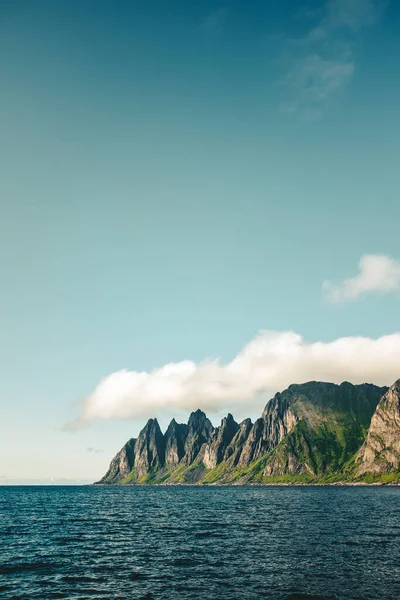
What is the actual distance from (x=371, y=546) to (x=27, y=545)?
45.0m

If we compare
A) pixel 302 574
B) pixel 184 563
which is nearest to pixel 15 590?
pixel 184 563

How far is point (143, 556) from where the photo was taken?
50.5 m

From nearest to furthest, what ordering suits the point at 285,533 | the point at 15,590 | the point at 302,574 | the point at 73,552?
the point at 15,590
the point at 302,574
the point at 73,552
the point at 285,533

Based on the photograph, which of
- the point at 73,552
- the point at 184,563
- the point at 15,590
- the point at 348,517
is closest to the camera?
the point at 15,590

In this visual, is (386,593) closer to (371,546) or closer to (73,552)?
(371,546)

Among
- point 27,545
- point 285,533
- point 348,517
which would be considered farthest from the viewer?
point 348,517

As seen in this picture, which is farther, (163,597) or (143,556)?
(143,556)

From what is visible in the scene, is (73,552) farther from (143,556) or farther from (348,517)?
(348,517)

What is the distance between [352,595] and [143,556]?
25.4 meters

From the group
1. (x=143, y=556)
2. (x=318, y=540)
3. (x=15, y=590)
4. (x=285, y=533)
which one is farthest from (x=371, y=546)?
(x=15, y=590)

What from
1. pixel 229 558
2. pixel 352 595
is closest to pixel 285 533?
pixel 229 558

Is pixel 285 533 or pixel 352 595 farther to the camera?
pixel 285 533

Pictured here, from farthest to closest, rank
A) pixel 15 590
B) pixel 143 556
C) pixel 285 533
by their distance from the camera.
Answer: pixel 285 533 → pixel 143 556 → pixel 15 590

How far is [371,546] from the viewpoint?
55.4 m
